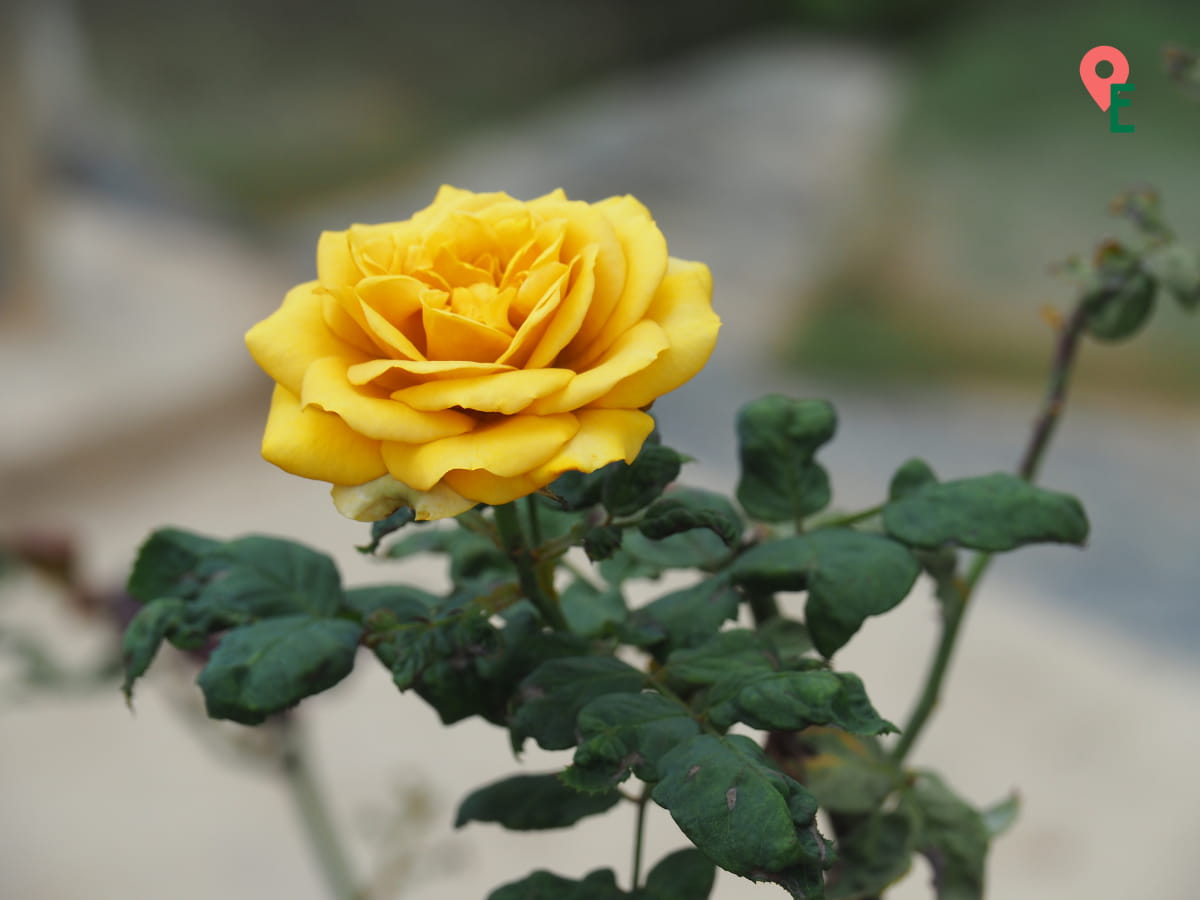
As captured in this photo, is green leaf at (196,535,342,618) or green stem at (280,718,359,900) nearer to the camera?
green leaf at (196,535,342,618)

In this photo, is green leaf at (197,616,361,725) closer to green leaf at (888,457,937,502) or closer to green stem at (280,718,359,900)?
green leaf at (888,457,937,502)

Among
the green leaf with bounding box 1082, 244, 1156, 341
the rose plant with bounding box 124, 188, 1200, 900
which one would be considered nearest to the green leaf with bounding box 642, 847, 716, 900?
the rose plant with bounding box 124, 188, 1200, 900

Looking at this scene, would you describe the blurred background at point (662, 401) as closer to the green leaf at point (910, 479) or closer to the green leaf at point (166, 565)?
the green leaf at point (910, 479)

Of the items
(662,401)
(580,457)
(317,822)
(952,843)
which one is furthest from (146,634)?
(662,401)

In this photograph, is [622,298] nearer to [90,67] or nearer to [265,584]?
[265,584]

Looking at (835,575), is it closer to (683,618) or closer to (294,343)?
(683,618)

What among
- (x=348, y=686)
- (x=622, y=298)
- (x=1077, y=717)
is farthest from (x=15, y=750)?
(x=622, y=298)

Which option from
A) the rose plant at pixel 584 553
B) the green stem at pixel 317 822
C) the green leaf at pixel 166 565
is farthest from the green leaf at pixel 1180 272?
the green stem at pixel 317 822
